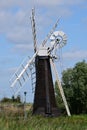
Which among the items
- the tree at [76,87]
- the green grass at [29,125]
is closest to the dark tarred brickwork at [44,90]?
the tree at [76,87]

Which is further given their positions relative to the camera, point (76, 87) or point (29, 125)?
point (76, 87)

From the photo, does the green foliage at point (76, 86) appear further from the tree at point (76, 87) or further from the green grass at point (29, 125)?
the green grass at point (29, 125)

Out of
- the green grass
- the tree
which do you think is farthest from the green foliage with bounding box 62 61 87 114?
the green grass

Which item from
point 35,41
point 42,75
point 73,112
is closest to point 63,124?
point 42,75

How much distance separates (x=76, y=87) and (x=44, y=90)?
21.2 meters

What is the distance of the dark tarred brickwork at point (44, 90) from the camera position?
191ft

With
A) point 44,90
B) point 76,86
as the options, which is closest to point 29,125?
point 44,90

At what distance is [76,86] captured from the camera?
79.2 m

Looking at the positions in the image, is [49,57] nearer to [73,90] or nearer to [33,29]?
[33,29]

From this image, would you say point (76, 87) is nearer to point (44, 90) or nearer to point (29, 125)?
point (44, 90)

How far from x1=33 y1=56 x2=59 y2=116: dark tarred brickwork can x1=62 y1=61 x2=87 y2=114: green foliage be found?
17.0m

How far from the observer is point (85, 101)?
77375mm

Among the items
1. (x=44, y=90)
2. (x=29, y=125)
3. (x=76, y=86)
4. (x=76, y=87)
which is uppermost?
(x=76, y=86)

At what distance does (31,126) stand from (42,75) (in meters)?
47.8
